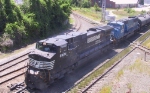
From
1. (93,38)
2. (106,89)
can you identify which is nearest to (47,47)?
(106,89)

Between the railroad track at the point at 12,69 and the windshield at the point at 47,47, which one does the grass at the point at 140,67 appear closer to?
the windshield at the point at 47,47

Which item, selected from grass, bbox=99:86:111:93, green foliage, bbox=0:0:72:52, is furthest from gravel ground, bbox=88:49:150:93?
green foliage, bbox=0:0:72:52

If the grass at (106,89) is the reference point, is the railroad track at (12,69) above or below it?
above

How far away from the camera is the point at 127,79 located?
19.6m

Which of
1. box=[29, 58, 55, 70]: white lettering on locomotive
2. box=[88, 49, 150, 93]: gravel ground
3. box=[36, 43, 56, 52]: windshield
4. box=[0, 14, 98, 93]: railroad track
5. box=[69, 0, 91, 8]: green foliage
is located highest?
box=[69, 0, 91, 8]: green foliage

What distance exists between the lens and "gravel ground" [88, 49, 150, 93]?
57.9ft

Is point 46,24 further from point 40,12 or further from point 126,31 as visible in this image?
point 126,31

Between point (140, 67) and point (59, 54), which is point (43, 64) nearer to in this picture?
point (59, 54)

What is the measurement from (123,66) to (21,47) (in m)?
11.7

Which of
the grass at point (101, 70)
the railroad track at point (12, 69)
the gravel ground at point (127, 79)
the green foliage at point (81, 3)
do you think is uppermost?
the green foliage at point (81, 3)

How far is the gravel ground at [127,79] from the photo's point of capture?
57.9 ft

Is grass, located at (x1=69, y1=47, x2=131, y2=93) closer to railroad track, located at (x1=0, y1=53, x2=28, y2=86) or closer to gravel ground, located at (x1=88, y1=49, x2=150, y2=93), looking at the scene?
gravel ground, located at (x1=88, y1=49, x2=150, y2=93)

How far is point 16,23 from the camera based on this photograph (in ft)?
89.2

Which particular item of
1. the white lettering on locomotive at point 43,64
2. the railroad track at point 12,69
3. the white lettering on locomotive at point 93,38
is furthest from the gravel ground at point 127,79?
the railroad track at point 12,69
